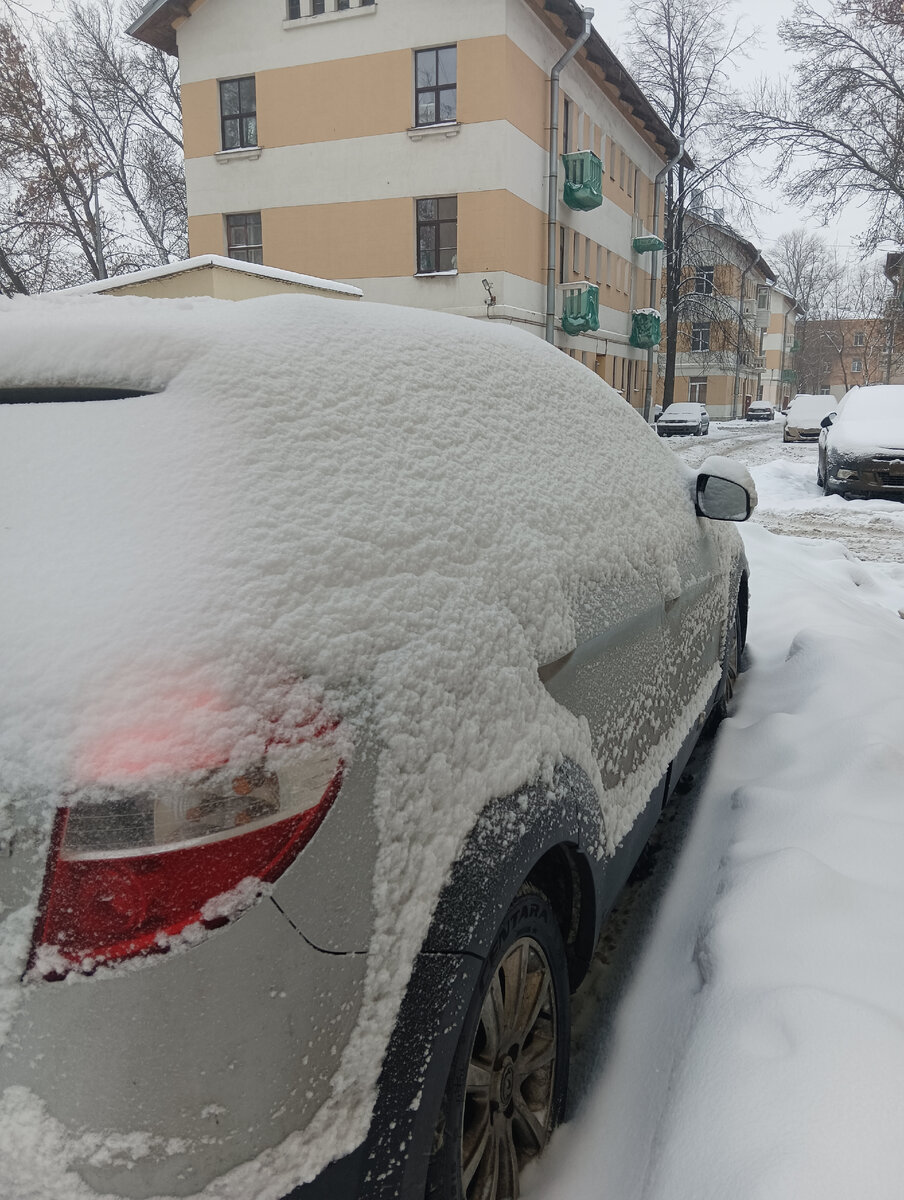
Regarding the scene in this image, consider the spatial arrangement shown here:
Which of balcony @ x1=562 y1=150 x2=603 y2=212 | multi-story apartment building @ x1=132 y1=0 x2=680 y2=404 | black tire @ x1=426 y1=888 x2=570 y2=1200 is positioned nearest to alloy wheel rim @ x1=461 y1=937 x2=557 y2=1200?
black tire @ x1=426 y1=888 x2=570 y2=1200

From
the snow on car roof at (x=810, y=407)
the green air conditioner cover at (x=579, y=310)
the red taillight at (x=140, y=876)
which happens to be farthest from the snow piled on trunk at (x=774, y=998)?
the snow on car roof at (x=810, y=407)

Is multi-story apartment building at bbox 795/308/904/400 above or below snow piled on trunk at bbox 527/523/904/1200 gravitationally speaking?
above

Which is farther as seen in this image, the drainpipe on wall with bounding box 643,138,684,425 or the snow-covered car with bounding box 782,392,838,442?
the drainpipe on wall with bounding box 643,138,684,425

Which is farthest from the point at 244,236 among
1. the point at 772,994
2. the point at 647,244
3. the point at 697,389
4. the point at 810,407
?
the point at 697,389

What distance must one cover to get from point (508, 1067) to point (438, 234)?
23.0 metres

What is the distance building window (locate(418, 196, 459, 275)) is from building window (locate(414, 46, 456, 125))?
1909 mm

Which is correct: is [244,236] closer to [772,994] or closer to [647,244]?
[647,244]

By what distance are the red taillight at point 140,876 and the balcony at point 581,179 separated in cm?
2574

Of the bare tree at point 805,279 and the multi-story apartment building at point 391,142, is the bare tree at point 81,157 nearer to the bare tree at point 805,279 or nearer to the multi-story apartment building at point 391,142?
the multi-story apartment building at point 391,142

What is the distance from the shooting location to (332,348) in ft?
5.41

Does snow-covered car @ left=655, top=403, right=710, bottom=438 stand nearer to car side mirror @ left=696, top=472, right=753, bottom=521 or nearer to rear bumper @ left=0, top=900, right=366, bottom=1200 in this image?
car side mirror @ left=696, top=472, right=753, bottom=521

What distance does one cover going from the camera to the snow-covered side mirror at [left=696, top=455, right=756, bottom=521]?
3.11m

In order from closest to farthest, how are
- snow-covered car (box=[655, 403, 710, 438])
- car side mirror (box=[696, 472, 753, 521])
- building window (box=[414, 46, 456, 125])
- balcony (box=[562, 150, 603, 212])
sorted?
car side mirror (box=[696, 472, 753, 521]) < building window (box=[414, 46, 456, 125]) < balcony (box=[562, 150, 603, 212]) < snow-covered car (box=[655, 403, 710, 438])

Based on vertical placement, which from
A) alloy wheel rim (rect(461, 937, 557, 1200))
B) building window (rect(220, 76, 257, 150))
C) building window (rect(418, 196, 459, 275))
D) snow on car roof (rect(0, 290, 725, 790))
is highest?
building window (rect(220, 76, 257, 150))
